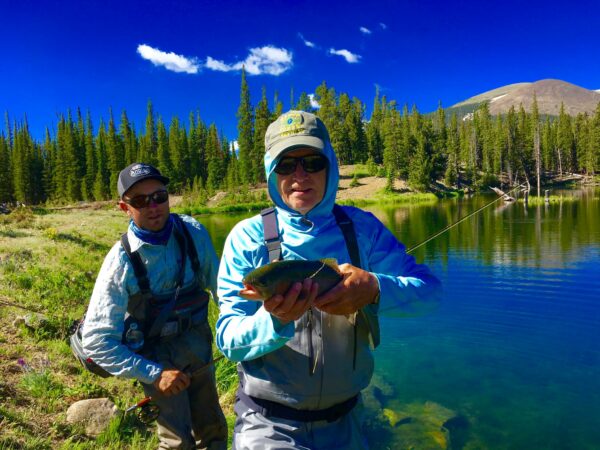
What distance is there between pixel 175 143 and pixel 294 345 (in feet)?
313

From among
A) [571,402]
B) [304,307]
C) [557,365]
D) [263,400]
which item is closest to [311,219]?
[304,307]

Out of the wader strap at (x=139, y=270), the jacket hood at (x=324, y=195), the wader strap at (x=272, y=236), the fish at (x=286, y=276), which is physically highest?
the jacket hood at (x=324, y=195)

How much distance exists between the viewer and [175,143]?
301ft

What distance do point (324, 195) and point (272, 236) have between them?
0.45 metres

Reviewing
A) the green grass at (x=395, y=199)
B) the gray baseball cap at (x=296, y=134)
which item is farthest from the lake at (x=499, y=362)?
the green grass at (x=395, y=199)

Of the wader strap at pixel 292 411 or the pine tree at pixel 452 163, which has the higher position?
the pine tree at pixel 452 163

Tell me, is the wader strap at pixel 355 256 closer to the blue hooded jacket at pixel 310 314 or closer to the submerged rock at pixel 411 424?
the blue hooded jacket at pixel 310 314

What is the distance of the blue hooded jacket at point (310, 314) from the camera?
2.37 metres

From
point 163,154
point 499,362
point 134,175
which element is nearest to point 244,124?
point 163,154

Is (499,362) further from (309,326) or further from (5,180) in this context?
(5,180)

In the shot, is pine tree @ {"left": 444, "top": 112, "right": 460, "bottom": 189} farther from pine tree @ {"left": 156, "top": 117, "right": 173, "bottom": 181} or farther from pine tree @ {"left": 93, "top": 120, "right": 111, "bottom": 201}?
pine tree @ {"left": 93, "top": 120, "right": 111, "bottom": 201}

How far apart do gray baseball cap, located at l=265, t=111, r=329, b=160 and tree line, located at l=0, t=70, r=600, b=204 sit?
72.1 meters

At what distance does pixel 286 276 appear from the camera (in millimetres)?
2080

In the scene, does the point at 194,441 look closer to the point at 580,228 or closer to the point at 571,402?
the point at 571,402
